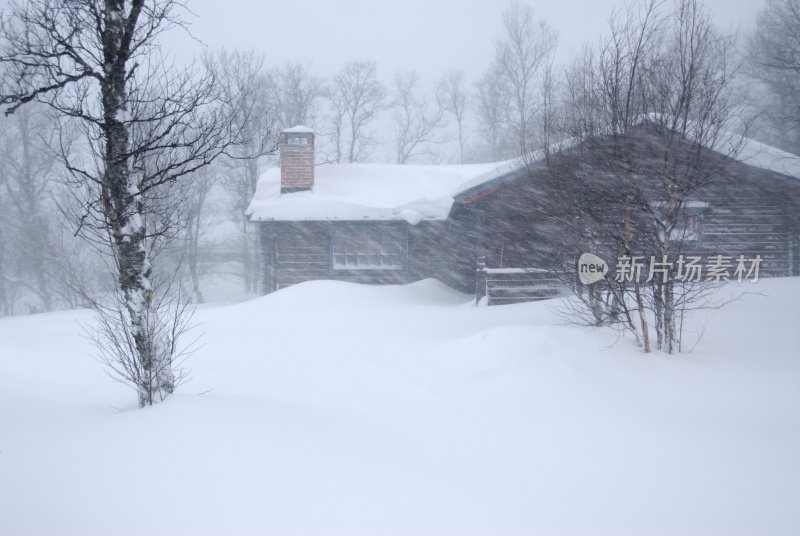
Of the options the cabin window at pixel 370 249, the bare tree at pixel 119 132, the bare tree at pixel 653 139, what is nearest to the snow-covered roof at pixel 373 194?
the cabin window at pixel 370 249

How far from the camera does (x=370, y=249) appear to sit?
48.7 feet

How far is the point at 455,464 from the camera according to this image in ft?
12.8

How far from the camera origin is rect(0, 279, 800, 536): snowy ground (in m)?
3.05

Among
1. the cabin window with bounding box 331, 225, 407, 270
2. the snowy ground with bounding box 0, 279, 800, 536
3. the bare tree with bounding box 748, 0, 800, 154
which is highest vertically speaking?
the bare tree with bounding box 748, 0, 800, 154

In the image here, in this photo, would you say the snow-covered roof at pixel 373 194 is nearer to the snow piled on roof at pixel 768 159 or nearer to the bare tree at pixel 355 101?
the snow piled on roof at pixel 768 159

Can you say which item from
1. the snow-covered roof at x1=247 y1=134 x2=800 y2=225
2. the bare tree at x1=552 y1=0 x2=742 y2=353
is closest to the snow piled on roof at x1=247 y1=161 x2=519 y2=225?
the snow-covered roof at x1=247 y1=134 x2=800 y2=225

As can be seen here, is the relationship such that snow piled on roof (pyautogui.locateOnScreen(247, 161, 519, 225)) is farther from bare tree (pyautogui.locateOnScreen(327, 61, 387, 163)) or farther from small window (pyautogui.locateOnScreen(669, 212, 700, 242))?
bare tree (pyautogui.locateOnScreen(327, 61, 387, 163))

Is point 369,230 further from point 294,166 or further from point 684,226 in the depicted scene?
point 684,226

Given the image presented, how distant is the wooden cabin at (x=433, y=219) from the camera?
11.1 metres

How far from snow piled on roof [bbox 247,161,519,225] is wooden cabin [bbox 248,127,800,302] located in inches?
1.4

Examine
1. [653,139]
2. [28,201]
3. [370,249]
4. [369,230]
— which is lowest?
[370,249]

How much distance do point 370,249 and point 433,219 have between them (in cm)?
221

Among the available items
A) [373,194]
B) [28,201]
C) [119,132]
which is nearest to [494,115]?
[373,194]

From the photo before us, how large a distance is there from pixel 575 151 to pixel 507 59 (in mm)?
27320
